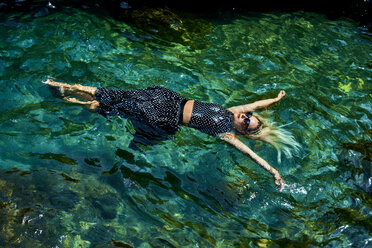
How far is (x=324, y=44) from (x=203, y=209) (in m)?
6.54

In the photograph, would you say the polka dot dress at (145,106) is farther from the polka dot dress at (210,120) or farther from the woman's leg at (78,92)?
the polka dot dress at (210,120)

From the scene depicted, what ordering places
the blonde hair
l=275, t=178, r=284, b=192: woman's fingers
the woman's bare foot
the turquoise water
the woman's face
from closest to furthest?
the turquoise water
l=275, t=178, r=284, b=192: woman's fingers
the woman's bare foot
the woman's face
the blonde hair

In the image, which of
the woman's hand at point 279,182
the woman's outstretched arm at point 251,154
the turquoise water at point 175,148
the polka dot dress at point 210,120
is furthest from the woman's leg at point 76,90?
the woman's hand at point 279,182

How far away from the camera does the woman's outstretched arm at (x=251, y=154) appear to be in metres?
5.19

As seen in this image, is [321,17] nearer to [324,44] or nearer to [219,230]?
[324,44]

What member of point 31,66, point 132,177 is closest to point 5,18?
point 31,66

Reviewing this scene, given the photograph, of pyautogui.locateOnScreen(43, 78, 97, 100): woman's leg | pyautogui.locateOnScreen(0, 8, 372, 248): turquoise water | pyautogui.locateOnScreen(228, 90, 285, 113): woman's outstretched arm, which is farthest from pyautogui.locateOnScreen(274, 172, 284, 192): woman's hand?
pyautogui.locateOnScreen(43, 78, 97, 100): woman's leg

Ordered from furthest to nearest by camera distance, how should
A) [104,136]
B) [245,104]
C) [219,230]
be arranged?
[245,104] < [104,136] < [219,230]

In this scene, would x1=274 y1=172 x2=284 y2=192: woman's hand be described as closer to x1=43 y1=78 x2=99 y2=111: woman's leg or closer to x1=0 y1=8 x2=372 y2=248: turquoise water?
x1=0 y1=8 x2=372 y2=248: turquoise water

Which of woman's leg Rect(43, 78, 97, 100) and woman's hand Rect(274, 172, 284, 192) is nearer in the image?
woman's hand Rect(274, 172, 284, 192)

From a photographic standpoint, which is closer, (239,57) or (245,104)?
(245,104)

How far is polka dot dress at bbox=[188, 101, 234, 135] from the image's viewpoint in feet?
19.0

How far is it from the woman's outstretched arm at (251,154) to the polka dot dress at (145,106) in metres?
0.93

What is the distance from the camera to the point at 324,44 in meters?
9.26
